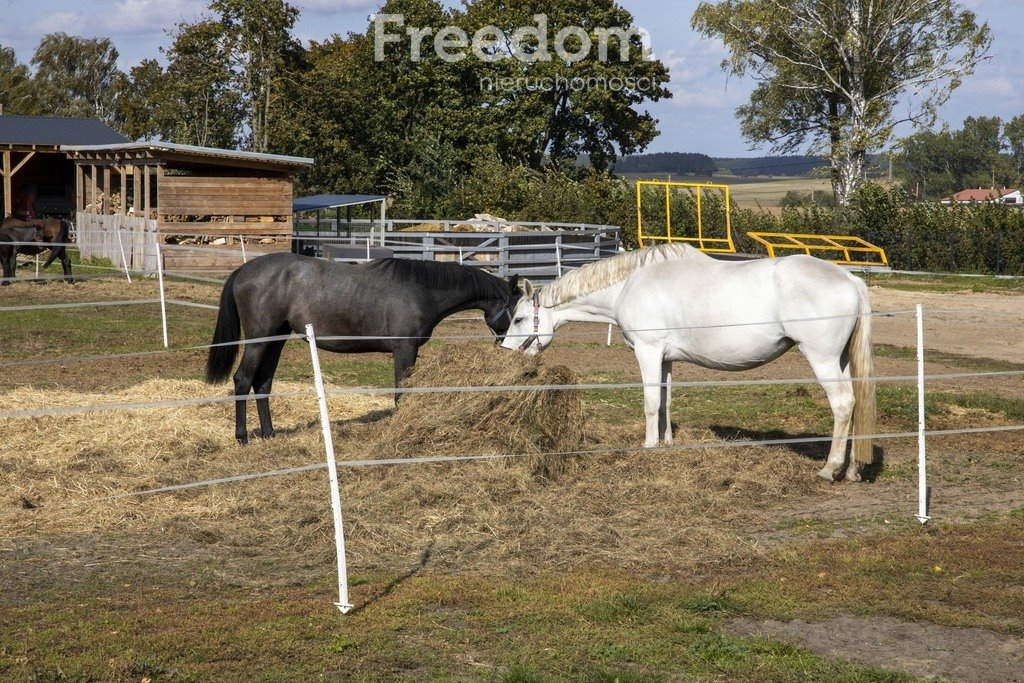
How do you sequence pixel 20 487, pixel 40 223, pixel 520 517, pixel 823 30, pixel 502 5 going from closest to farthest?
pixel 520 517 → pixel 20 487 → pixel 40 223 → pixel 823 30 → pixel 502 5

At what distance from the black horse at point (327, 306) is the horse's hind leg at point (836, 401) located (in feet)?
10.3

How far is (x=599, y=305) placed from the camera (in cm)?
923

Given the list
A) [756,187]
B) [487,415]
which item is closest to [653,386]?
[487,415]

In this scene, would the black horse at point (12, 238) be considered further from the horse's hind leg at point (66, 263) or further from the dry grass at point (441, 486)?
the dry grass at point (441, 486)

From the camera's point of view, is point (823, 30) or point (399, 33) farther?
point (399, 33)

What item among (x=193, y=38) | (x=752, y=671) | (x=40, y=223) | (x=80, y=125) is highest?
(x=193, y=38)

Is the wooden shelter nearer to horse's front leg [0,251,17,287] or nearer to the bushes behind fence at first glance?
horse's front leg [0,251,17,287]

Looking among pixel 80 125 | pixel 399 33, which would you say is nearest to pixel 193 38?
Result: pixel 80 125

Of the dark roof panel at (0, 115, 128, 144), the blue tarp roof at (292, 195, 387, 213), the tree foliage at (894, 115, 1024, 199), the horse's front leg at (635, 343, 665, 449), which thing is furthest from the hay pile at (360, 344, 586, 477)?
the tree foliage at (894, 115, 1024, 199)

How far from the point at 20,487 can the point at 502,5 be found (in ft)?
142

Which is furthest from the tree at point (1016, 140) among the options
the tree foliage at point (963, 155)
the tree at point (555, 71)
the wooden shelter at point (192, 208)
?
the wooden shelter at point (192, 208)

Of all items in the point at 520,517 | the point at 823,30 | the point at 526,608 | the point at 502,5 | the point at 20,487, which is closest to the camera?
the point at 526,608

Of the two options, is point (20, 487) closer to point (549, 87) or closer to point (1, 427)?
point (1, 427)

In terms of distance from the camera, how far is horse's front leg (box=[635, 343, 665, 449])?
852 cm
